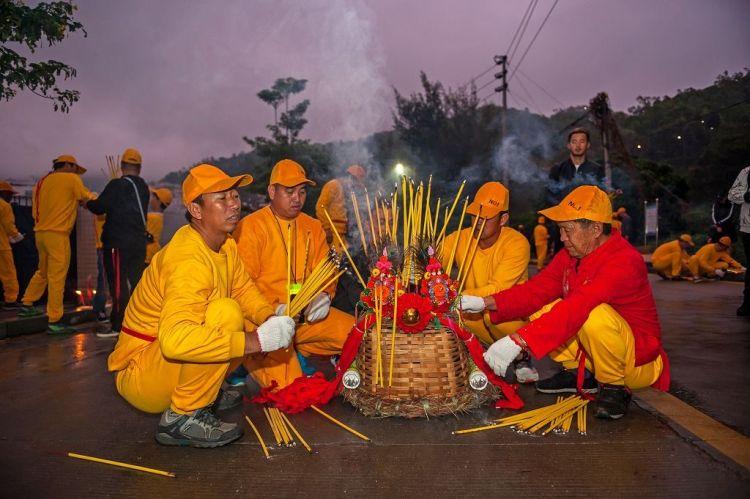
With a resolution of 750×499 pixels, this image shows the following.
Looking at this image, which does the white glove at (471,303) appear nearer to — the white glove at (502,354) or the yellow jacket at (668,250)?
the white glove at (502,354)

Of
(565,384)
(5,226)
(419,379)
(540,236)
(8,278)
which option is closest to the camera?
(419,379)

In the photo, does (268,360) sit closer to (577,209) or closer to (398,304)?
(398,304)

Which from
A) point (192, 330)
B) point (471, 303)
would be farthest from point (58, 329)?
point (471, 303)

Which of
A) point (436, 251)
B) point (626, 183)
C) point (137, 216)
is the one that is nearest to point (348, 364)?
point (436, 251)

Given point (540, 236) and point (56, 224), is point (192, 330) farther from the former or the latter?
point (540, 236)

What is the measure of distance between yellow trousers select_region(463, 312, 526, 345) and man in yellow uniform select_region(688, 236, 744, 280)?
8.55 meters

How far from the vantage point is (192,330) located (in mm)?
2287

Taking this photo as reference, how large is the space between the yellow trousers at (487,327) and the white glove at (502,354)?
879 mm

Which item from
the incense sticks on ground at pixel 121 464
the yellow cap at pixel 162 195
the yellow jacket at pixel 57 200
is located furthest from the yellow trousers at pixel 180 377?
the yellow cap at pixel 162 195

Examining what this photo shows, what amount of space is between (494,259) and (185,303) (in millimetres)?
2289

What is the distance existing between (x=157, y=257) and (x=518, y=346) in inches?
73.1

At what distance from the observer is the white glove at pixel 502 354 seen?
107 inches

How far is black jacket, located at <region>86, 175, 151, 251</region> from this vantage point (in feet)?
17.9

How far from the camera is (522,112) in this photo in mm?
47094
